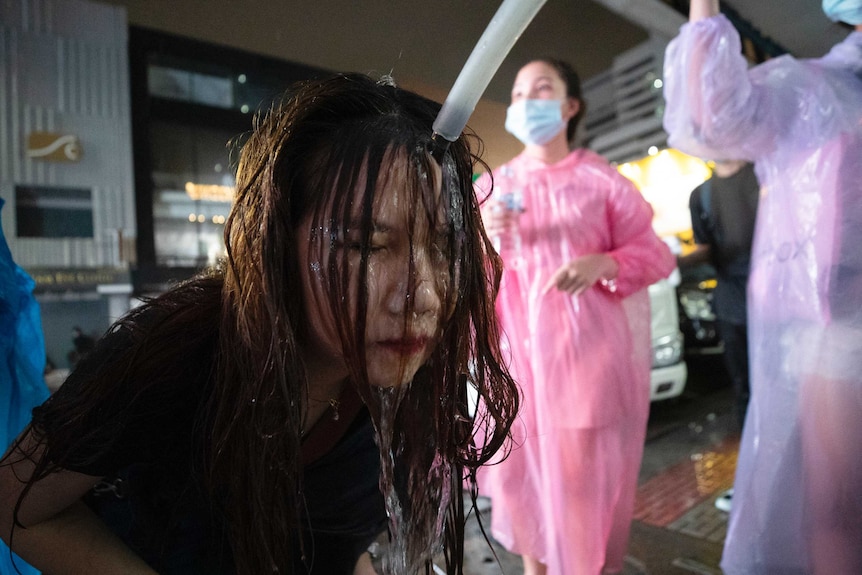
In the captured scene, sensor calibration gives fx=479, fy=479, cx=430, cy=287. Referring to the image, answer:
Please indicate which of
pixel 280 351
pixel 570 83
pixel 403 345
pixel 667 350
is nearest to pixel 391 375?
pixel 403 345

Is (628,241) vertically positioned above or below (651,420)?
above

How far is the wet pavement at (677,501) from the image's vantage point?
173 cm

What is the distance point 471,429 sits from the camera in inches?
33.3

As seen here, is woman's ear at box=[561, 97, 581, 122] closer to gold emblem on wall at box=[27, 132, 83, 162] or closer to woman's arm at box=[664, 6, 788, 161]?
woman's arm at box=[664, 6, 788, 161]

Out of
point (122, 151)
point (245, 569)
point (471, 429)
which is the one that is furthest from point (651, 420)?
point (122, 151)

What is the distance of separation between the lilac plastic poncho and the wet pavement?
1.93ft

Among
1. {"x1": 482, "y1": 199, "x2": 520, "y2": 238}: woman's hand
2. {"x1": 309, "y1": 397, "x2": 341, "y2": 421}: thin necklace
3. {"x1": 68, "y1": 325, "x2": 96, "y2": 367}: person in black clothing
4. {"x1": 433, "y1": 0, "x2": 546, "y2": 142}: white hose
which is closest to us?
{"x1": 433, "y1": 0, "x2": 546, "y2": 142}: white hose

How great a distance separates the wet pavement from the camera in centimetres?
173

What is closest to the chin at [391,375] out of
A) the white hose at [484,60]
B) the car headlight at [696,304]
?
the white hose at [484,60]

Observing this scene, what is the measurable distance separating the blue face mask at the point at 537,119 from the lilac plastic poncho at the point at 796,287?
0.42 meters

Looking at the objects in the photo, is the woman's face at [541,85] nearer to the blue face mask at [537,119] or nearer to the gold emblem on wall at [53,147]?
the blue face mask at [537,119]

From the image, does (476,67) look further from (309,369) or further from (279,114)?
(309,369)

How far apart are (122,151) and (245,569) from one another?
4.39 meters

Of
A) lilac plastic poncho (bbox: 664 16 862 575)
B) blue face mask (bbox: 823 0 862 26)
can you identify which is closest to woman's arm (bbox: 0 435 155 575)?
lilac plastic poncho (bbox: 664 16 862 575)
